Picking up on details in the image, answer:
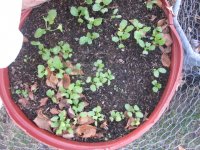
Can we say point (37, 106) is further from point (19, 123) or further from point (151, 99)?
point (151, 99)

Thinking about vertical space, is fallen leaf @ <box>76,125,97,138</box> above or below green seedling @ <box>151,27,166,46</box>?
below

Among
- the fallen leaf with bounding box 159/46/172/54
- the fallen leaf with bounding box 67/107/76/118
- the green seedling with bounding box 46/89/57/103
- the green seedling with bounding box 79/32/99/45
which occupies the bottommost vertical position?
the fallen leaf with bounding box 67/107/76/118

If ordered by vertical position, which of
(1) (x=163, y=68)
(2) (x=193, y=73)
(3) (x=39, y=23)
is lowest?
(2) (x=193, y=73)

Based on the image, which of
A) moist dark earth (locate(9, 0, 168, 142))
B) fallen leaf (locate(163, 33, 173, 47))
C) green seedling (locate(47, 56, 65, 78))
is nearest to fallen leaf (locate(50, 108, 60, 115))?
moist dark earth (locate(9, 0, 168, 142))

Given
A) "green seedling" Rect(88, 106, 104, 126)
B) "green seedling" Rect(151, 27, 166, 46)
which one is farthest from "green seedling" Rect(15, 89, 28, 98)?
A: "green seedling" Rect(151, 27, 166, 46)

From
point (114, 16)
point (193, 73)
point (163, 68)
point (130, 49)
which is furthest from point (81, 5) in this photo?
point (193, 73)

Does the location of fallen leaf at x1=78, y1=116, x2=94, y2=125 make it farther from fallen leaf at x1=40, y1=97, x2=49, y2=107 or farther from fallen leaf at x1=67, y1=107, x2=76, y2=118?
fallen leaf at x1=40, y1=97, x2=49, y2=107
